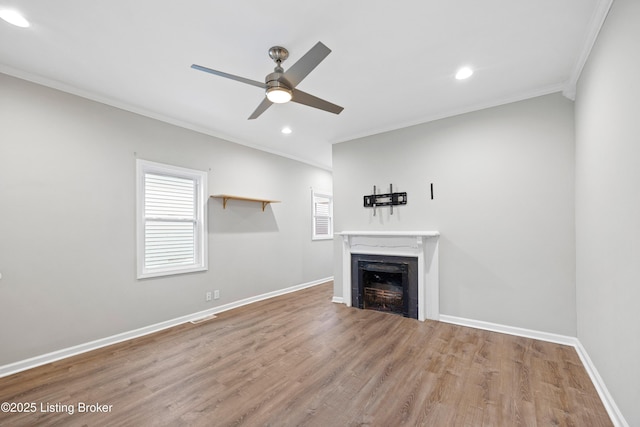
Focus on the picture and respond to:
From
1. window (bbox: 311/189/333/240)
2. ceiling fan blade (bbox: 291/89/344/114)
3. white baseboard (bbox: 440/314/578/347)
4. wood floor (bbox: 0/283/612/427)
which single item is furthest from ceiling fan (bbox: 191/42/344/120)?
window (bbox: 311/189/333/240)

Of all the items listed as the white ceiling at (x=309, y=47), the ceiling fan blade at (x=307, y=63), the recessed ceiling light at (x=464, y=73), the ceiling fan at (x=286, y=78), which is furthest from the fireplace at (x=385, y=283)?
the ceiling fan blade at (x=307, y=63)

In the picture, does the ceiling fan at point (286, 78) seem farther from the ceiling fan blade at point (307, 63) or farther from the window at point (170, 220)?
the window at point (170, 220)

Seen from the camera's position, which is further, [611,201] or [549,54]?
[549,54]

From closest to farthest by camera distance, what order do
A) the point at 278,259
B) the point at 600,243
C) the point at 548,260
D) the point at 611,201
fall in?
the point at 611,201 < the point at 600,243 < the point at 548,260 < the point at 278,259

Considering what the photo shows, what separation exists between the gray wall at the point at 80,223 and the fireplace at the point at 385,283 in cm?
211

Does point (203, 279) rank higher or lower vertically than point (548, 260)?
lower

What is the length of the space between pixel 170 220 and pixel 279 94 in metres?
2.63

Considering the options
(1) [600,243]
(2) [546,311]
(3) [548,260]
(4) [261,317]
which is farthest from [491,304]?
(4) [261,317]

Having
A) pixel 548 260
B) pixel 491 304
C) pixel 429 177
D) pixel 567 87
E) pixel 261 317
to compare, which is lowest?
pixel 261 317

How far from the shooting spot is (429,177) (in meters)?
4.01

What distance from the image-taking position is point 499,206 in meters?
3.45

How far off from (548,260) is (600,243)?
1.05 m

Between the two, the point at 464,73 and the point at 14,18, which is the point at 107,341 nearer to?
the point at 14,18

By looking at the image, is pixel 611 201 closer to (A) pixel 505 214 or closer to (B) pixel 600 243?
(B) pixel 600 243
